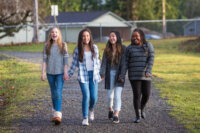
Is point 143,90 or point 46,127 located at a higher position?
point 143,90

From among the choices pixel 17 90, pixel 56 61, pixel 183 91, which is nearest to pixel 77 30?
pixel 17 90

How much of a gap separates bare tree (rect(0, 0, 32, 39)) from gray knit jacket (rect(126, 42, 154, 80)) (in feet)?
94.4

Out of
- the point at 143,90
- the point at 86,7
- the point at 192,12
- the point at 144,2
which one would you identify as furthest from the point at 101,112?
the point at 192,12

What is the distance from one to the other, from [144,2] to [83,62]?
181 feet

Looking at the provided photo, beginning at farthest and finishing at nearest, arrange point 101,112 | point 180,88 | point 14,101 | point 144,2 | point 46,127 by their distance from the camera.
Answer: point 144,2 < point 180,88 < point 14,101 < point 101,112 < point 46,127

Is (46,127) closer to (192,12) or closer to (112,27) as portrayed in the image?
(112,27)

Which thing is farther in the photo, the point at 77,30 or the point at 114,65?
the point at 77,30

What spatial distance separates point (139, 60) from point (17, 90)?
493 centimetres

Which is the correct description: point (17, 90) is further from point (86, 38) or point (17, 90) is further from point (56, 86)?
point (86, 38)

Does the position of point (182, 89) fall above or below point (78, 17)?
below

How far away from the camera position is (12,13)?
37.5m

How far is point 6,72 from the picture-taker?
15531 mm

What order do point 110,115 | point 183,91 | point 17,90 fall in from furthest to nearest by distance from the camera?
point 17,90
point 183,91
point 110,115

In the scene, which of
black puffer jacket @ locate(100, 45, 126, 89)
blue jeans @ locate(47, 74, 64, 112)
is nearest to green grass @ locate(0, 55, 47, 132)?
blue jeans @ locate(47, 74, 64, 112)
